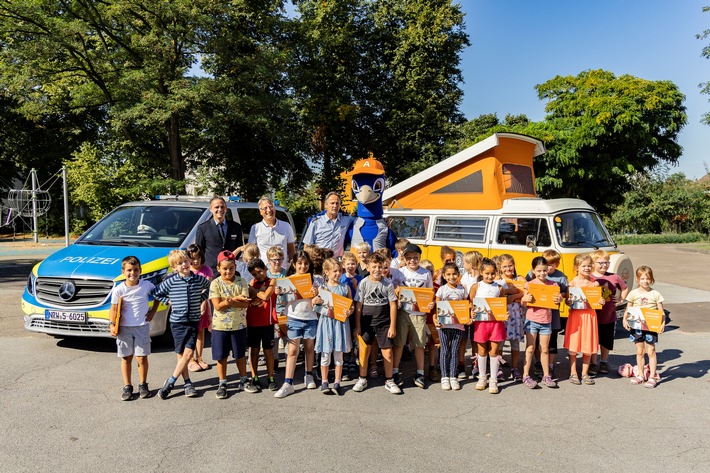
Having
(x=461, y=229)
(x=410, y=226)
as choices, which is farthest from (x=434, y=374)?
(x=410, y=226)

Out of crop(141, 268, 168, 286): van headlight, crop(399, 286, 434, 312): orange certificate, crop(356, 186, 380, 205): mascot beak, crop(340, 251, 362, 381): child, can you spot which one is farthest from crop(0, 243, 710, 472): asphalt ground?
crop(356, 186, 380, 205): mascot beak

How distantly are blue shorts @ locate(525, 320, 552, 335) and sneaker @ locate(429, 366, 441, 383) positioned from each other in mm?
1088

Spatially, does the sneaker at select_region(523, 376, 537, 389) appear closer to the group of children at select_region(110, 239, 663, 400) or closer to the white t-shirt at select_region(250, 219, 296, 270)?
the group of children at select_region(110, 239, 663, 400)

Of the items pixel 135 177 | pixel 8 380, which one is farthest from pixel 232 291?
pixel 135 177

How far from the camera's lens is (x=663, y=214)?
42.9 m

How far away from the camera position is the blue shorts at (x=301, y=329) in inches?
213

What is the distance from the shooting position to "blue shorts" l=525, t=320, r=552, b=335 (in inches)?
221

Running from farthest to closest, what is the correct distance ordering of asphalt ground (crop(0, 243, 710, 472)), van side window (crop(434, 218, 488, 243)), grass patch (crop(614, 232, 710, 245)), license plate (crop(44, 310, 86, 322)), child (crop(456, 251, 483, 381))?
grass patch (crop(614, 232, 710, 245)) → van side window (crop(434, 218, 488, 243)) → license plate (crop(44, 310, 86, 322)) → child (crop(456, 251, 483, 381)) → asphalt ground (crop(0, 243, 710, 472))

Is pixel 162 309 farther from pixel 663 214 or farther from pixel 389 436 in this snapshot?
pixel 663 214

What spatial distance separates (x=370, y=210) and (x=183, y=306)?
3.16 m

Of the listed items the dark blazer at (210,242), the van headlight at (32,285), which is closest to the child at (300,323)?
the dark blazer at (210,242)

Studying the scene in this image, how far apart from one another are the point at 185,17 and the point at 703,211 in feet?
130

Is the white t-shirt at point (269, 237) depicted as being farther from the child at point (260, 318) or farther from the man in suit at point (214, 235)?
the child at point (260, 318)

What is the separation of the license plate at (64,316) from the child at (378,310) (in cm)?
337
